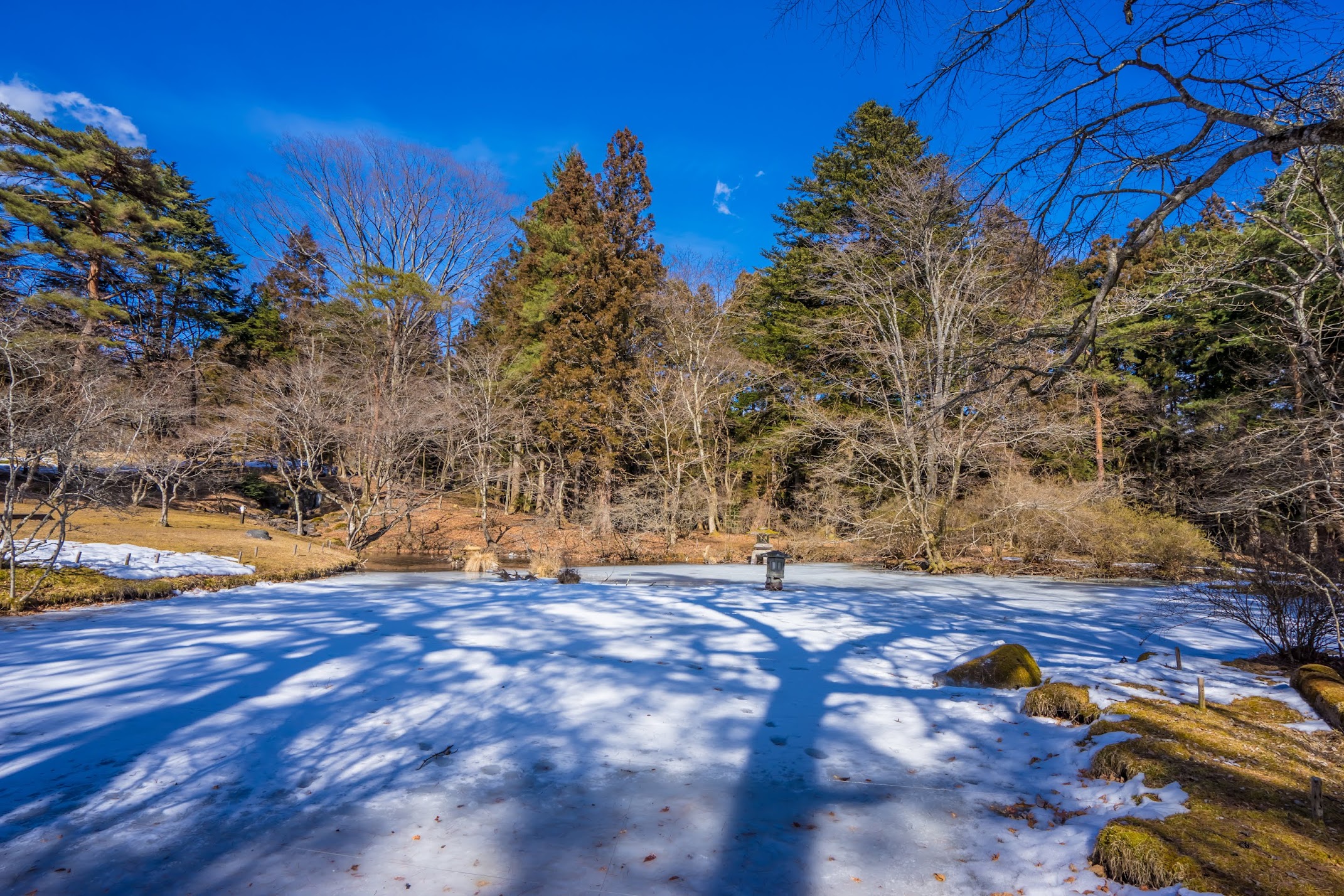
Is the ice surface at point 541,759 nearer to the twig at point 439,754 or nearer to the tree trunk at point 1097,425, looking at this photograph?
the twig at point 439,754

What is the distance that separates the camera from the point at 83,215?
23.6 m

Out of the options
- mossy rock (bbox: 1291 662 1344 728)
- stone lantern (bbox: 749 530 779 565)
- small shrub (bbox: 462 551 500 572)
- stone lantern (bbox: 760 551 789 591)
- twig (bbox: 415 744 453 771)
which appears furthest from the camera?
stone lantern (bbox: 749 530 779 565)

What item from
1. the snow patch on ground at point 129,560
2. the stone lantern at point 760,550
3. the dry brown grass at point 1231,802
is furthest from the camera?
the stone lantern at point 760,550

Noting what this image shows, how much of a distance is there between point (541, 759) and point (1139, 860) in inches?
135

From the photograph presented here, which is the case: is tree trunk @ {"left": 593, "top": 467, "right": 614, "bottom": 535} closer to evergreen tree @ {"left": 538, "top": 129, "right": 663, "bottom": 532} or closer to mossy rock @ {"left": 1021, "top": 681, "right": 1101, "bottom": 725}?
evergreen tree @ {"left": 538, "top": 129, "right": 663, "bottom": 532}

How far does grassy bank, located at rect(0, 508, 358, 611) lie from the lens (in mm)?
9570

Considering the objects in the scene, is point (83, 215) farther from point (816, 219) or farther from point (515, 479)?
point (816, 219)

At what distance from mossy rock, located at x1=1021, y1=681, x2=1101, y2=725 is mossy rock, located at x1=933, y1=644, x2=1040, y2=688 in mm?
511

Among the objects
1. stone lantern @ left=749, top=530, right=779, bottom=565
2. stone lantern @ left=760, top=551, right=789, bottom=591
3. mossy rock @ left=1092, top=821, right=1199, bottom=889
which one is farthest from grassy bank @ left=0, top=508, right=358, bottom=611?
mossy rock @ left=1092, top=821, right=1199, bottom=889

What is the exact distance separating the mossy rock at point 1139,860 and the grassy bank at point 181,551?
1265 centimetres

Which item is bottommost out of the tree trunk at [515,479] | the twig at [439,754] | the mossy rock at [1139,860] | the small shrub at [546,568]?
the twig at [439,754]

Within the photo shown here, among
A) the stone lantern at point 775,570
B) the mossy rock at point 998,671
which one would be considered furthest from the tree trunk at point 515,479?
the mossy rock at point 998,671

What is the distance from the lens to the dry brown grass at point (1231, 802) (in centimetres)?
264

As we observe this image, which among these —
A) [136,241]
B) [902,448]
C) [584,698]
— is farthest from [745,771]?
[136,241]
